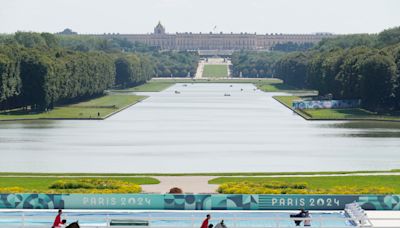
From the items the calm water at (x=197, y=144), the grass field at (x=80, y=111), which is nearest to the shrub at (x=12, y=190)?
the calm water at (x=197, y=144)

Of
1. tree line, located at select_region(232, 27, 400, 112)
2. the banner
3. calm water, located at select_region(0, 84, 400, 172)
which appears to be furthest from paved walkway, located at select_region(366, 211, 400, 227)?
tree line, located at select_region(232, 27, 400, 112)

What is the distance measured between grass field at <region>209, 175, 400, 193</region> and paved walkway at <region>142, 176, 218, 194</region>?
2.64 ft

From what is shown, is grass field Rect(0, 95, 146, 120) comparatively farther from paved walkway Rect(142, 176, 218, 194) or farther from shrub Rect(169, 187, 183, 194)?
shrub Rect(169, 187, 183, 194)

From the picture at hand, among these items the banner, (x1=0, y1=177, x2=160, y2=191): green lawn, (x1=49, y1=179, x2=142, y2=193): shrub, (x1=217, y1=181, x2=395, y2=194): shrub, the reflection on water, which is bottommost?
the reflection on water

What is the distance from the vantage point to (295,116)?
101 meters

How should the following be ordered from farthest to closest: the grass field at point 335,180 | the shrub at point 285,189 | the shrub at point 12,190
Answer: the grass field at point 335,180 < the shrub at point 285,189 < the shrub at point 12,190

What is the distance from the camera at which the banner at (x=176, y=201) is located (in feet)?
126

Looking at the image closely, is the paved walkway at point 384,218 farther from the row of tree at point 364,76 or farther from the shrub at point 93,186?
the row of tree at point 364,76

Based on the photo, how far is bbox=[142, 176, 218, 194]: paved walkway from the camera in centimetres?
4394

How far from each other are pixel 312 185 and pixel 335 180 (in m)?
2.25

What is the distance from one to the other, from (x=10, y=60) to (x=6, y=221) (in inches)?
2683

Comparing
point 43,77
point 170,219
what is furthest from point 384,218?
point 43,77

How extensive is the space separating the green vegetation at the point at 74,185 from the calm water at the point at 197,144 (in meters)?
5.77

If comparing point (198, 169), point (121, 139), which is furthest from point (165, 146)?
point (198, 169)
